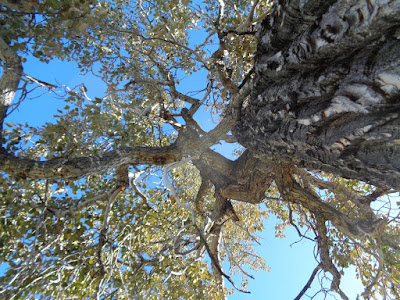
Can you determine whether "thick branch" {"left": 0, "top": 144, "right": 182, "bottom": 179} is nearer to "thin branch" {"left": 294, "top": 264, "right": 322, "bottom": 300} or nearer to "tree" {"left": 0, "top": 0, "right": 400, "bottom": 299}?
"tree" {"left": 0, "top": 0, "right": 400, "bottom": 299}

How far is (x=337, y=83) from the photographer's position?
67.2 inches

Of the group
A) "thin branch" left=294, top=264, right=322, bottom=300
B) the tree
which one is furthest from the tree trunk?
"thin branch" left=294, top=264, right=322, bottom=300

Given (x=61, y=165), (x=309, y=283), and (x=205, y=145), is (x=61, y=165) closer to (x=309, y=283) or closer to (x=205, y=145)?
(x=205, y=145)

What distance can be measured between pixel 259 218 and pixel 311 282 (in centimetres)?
472

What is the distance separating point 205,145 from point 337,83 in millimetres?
3119

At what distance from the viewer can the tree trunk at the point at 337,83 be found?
1.38m

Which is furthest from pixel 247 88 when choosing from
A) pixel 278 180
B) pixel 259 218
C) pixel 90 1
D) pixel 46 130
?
pixel 259 218

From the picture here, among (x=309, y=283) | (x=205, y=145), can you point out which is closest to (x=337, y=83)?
(x=205, y=145)

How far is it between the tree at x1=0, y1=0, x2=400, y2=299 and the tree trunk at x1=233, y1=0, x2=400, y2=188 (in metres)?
0.01

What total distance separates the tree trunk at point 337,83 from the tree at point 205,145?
0.04ft

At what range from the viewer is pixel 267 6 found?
537 cm

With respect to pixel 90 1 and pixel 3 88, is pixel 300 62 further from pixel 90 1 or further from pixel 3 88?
pixel 3 88

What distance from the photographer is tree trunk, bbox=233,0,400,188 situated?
1.38 m

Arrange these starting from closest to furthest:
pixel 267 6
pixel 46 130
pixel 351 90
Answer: pixel 351 90, pixel 46 130, pixel 267 6
